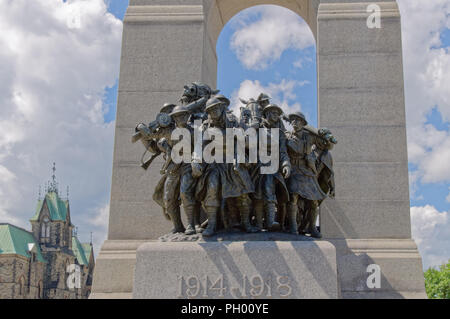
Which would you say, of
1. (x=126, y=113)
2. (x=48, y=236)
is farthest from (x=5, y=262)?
(x=126, y=113)

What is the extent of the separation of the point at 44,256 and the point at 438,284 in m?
78.1

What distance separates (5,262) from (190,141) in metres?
86.6

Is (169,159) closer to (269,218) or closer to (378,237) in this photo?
(269,218)

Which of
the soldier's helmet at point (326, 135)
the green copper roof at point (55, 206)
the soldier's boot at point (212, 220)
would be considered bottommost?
the soldier's boot at point (212, 220)

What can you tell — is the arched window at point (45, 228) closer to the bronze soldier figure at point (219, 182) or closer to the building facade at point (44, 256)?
the building facade at point (44, 256)

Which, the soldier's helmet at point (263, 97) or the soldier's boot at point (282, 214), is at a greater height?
the soldier's helmet at point (263, 97)

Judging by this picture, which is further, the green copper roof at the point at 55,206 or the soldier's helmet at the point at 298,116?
the green copper roof at the point at 55,206

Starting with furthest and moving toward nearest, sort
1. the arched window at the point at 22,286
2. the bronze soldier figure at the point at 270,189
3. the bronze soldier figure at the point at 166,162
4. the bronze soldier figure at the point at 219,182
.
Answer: the arched window at the point at 22,286 < the bronze soldier figure at the point at 166,162 < the bronze soldier figure at the point at 270,189 < the bronze soldier figure at the point at 219,182

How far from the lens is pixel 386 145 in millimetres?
12281

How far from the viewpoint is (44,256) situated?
343 feet

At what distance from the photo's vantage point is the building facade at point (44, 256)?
89.9 m

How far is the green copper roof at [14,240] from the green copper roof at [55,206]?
7249 mm

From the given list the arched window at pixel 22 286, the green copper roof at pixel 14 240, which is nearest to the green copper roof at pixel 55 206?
the green copper roof at pixel 14 240

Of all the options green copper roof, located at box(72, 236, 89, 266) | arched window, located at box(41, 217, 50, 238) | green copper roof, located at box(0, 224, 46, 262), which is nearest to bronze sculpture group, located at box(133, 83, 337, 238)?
green copper roof, located at box(0, 224, 46, 262)
